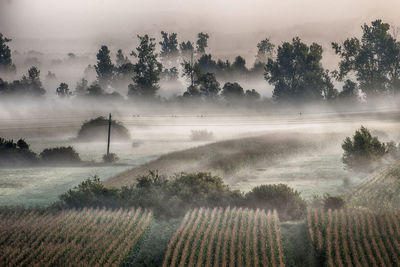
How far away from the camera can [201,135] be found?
3418 inches

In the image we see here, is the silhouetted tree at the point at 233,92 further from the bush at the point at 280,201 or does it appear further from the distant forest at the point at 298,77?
the bush at the point at 280,201

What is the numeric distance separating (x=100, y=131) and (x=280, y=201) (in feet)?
164

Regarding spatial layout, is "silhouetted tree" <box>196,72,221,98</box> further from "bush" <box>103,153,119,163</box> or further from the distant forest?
"bush" <box>103,153,119,163</box>

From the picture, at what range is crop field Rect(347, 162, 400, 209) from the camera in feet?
124

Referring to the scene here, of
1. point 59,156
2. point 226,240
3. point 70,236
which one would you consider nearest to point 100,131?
point 59,156

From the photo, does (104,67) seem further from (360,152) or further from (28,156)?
(360,152)

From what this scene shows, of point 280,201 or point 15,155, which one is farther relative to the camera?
point 15,155

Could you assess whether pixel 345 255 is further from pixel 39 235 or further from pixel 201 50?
pixel 201 50

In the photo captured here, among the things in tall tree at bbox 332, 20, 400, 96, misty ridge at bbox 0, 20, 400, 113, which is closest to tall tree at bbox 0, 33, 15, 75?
misty ridge at bbox 0, 20, 400, 113

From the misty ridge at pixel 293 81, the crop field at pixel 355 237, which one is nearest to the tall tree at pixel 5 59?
the misty ridge at pixel 293 81

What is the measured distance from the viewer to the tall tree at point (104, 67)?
117750 mm

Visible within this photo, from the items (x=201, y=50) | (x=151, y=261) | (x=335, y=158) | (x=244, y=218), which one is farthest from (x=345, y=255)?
(x=201, y=50)

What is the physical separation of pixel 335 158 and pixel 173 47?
267 feet

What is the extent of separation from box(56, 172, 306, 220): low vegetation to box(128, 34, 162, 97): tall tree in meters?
60.9
